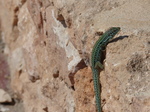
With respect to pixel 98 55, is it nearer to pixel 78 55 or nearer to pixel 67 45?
pixel 78 55

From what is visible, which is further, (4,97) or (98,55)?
(4,97)

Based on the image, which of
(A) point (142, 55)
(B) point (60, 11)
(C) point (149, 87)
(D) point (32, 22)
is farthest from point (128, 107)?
(D) point (32, 22)

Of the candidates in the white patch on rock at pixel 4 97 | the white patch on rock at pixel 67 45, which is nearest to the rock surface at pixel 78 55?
the white patch on rock at pixel 67 45

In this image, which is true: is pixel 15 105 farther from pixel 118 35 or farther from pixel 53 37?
pixel 118 35

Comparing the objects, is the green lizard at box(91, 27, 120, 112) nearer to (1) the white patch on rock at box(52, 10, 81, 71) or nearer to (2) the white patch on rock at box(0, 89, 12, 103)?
(1) the white patch on rock at box(52, 10, 81, 71)

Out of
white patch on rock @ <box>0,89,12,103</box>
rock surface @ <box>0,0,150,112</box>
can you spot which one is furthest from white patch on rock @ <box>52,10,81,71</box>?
white patch on rock @ <box>0,89,12,103</box>

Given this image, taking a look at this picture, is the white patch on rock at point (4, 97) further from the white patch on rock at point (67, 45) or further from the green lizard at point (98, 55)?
the green lizard at point (98, 55)

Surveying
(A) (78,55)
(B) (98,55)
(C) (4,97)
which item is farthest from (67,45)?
(C) (4,97)
